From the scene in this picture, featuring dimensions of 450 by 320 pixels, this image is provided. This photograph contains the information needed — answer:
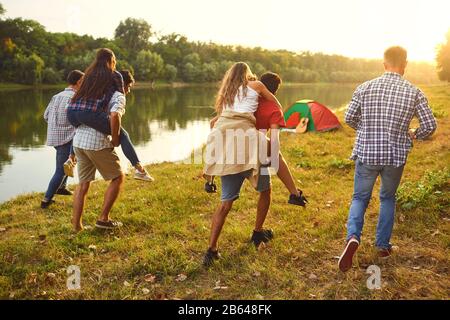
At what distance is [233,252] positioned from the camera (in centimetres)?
495

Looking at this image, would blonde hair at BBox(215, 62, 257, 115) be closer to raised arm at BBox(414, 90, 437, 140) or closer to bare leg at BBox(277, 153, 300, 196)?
bare leg at BBox(277, 153, 300, 196)

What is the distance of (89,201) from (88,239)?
208 cm

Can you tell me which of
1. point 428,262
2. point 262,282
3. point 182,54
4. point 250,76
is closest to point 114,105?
point 250,76

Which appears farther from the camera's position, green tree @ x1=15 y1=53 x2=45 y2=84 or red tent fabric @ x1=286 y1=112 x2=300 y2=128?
green tree @ x1=15 y1=53 x2=45 y2=84

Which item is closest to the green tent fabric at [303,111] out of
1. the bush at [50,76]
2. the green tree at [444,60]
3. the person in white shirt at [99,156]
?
the person in white shirt at [99,156]

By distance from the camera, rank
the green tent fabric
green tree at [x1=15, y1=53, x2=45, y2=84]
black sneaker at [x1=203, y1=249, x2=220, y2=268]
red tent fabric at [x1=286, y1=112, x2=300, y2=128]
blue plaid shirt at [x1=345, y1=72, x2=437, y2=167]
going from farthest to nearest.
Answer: green tree at [x1=15, y1=53, x2=45, y2=84] < red tent fabric at [x1=286, y1=112, x2=300, y2=128] < the green tent fabric < black sneaker at [x1=203, y1=249, x2=220, y2=268] < blue plaid shirt at [x1=345, y1=72, x2=437, y2=167]

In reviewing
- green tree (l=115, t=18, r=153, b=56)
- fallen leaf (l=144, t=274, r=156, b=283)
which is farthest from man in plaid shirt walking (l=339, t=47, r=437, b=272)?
green tree (l=115, t=18, r=153, b=56)

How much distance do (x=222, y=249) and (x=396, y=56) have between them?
2.90 metres

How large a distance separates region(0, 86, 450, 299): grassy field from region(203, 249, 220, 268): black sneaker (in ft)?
0.26

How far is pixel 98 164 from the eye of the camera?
17.2ft

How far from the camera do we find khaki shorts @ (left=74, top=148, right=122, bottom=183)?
5.20 metres

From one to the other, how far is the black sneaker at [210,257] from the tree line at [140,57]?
46776mm

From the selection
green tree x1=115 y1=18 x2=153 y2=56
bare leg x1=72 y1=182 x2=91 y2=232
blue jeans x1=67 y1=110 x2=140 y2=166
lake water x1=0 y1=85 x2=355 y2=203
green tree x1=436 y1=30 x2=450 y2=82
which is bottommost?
lake water x1=0 y1=85 x2=355 y2=203

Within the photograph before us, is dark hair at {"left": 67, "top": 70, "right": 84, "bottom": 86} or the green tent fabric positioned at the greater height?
dark hair at {"left": 67, "top": 70, "right": 84, "bottom": 86}
